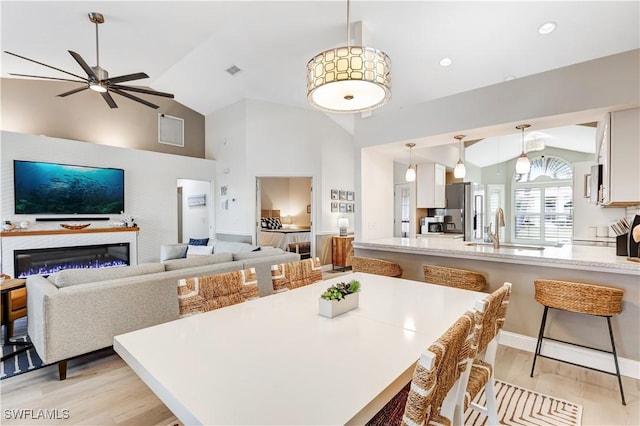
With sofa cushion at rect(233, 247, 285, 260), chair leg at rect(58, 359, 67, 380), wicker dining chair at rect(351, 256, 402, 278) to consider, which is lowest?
chair leg at rect(58, 359, 67, 380)

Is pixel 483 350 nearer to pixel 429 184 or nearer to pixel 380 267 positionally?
pixel 380 267

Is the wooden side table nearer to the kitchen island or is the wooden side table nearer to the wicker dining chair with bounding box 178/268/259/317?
the kitchen island

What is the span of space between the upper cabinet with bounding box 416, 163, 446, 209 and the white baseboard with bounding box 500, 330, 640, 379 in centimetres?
348

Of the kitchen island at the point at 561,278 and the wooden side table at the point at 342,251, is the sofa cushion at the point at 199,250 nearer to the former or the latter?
the wooden side table at the point at 342,251

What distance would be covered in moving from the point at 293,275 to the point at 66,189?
16.7ft

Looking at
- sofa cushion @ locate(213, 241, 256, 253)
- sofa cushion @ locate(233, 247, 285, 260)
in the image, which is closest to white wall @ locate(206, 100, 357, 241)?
sofa cushion @ locate(213, 241, 256, 253)

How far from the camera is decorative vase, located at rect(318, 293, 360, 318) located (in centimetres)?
161

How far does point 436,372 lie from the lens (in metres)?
0.84

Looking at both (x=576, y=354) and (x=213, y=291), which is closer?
(x=213, y=291)

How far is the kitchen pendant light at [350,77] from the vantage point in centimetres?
154

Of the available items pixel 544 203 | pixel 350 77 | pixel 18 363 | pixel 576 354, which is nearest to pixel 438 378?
pixel 350 77

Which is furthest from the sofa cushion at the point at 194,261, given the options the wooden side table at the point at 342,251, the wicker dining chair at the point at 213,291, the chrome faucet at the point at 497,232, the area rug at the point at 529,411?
the wooden side table at the point at 342,251

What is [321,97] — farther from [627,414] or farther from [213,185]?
[213,185]

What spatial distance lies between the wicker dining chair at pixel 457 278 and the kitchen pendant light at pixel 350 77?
177cm
